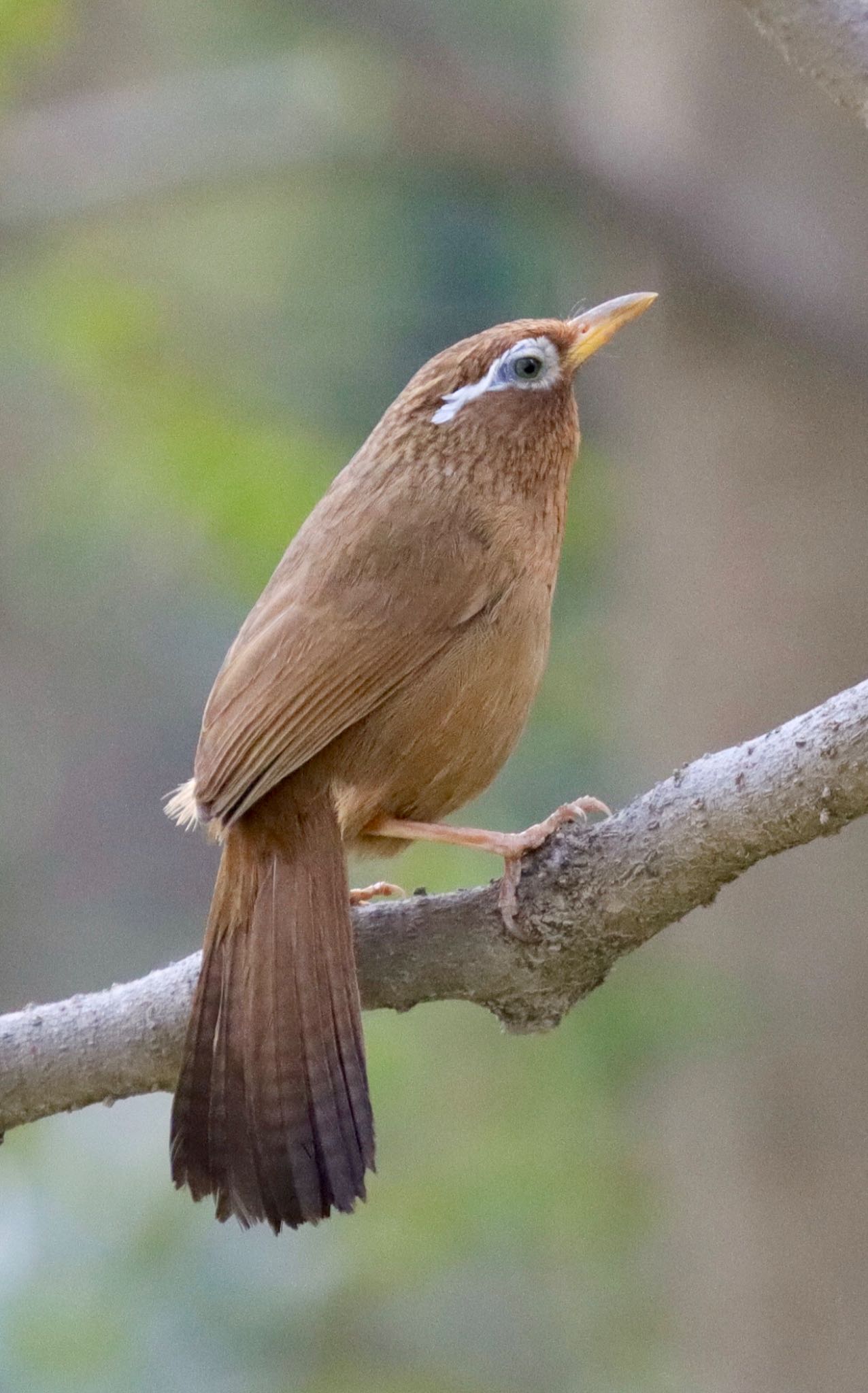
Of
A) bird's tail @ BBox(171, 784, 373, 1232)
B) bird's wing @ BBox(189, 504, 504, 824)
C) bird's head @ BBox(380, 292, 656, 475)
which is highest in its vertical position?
bird's head @ BBox(380, 292, 656, 475)

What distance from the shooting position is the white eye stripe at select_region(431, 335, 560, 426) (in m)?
3.76

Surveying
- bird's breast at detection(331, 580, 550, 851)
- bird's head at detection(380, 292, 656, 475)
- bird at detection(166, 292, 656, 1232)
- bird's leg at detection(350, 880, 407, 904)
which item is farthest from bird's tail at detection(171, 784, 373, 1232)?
bird's head at detection(380, 292, 656, 475)

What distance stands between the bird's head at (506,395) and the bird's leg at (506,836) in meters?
0.77

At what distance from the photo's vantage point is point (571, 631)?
657 centimetres

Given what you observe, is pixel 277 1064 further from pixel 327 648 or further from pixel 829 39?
pixel 829 39

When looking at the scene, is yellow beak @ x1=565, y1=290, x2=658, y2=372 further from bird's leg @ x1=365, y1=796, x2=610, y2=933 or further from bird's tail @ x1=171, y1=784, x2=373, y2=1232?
bird's tail @ x1=171, y1=784, x2=373, y2=1232

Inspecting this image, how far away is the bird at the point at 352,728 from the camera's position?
2.97 metres

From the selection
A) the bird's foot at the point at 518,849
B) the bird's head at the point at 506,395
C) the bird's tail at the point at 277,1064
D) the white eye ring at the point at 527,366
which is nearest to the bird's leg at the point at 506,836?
the bird's foot at the point at 518,849

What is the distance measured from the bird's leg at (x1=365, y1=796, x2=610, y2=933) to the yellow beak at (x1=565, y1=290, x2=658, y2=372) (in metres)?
1.10

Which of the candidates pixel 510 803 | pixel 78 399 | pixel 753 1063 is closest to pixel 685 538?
pixel 510 803

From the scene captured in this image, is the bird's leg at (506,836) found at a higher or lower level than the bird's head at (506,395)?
lower

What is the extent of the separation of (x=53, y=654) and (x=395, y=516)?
212 inches

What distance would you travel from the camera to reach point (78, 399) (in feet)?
21.5

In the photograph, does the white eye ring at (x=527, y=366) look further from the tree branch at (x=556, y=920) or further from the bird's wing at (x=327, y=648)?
the tree branch at (x=556, y=920)
